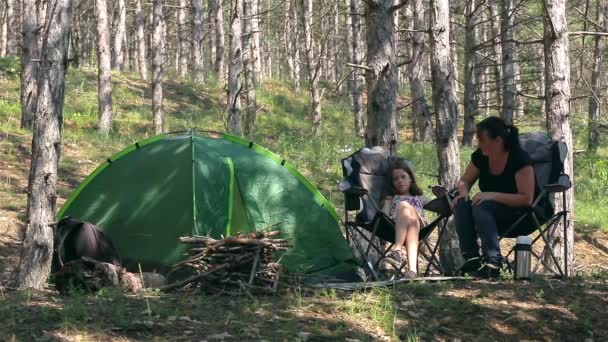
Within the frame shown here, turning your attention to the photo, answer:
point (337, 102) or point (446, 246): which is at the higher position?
point (337, 102)

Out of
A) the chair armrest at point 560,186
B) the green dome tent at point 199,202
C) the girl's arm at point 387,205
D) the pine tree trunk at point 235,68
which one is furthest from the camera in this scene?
the pine tree trunk at point 235,68

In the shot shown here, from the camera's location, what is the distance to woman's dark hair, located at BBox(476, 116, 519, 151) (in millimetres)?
6680

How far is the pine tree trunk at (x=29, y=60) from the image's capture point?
13672 mm

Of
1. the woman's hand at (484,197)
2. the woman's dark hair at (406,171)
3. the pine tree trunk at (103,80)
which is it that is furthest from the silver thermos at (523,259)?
the pine tree trunk at (103,80)

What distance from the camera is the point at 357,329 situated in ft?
16.3

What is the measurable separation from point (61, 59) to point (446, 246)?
3997 mm

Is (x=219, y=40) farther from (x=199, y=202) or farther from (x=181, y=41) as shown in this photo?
(x=199, y=202)

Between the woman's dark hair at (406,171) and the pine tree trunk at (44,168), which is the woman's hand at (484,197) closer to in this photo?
the woman's dark hair at (406,171)

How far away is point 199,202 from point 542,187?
2.76 metres

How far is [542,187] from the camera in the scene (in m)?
6.79

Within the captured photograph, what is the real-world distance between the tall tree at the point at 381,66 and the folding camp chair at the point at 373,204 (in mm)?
394

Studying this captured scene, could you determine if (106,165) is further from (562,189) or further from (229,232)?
(562,189)

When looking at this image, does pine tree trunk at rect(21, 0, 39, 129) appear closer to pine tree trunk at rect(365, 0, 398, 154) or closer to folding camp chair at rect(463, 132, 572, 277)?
pine tree trunk at rect(365, 0, 398, 154)

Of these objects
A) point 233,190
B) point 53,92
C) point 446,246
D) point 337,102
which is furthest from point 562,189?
point 337,102
